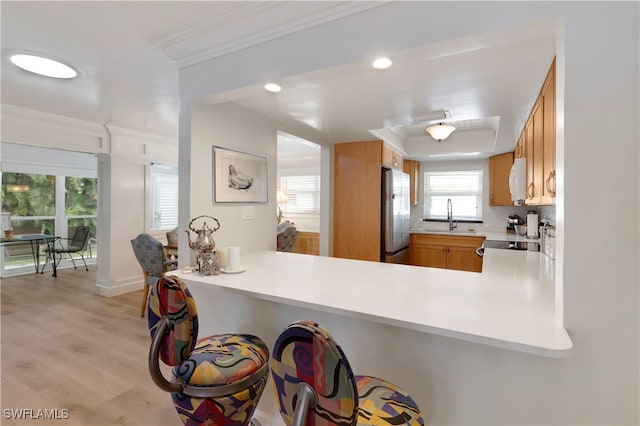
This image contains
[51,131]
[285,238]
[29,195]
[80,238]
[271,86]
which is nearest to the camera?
[271,86]

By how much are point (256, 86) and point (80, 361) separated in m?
2.68

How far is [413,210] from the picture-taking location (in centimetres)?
594

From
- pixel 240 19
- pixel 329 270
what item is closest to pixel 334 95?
pixel 240 19

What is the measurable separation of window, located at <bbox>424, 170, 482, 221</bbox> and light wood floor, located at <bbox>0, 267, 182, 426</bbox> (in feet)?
16.2

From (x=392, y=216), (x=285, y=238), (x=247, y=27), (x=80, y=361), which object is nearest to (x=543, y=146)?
(x=247, y=27)

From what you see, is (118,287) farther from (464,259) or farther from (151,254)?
(464,259)

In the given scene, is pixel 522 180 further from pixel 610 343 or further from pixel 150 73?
pixel 150 73

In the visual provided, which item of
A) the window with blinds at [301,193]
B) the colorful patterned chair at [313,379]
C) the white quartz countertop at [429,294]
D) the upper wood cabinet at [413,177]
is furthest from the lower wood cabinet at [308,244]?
the colorful patterned chair at [313,379]

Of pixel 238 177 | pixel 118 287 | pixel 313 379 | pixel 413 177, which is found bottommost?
pixel 118 287

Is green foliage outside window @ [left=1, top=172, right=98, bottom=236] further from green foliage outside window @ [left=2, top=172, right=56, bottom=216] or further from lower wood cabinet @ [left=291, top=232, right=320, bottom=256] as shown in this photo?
lower wood cabinet @ [left=291, top=232, right=320, bottom=256]

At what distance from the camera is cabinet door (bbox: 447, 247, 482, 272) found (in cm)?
464

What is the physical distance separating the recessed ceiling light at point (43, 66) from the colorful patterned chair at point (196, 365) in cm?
216

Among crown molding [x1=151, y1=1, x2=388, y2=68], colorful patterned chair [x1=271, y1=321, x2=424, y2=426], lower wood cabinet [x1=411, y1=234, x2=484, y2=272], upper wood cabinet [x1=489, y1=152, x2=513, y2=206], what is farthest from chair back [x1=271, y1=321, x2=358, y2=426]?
upper wood cabinet [x1=489, y1=152, x2=513, y2=206]

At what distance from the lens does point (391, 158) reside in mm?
4414
